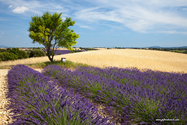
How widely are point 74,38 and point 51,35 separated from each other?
251cm

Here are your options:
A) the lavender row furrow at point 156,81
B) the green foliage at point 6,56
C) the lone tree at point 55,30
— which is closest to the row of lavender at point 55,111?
the lavender row furrow at point 156,81

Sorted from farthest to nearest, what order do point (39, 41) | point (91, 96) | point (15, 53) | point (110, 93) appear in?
point (15, 53) < point (39, 41) < point (91, 96) < point (110, 93)

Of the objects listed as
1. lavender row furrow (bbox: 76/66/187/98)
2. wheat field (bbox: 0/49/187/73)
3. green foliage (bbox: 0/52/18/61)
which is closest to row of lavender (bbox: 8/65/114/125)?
lavender row furrow (bbox: 76/66/187/98)

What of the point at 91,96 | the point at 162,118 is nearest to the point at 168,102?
the point at 162,118

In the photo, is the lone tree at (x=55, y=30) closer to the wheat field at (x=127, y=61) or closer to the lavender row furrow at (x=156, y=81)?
the wheat field at (x=127, y=61)

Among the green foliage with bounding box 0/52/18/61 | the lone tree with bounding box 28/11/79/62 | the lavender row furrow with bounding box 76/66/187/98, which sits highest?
the lone tree with bounding box 28/11/79/62

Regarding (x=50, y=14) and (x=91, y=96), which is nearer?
(x=91, y=96)

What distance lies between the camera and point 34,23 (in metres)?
13.6

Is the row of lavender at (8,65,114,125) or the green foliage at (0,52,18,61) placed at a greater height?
the green foliage at (0,52,18,61)

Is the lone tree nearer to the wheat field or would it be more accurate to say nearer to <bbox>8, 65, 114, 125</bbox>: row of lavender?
the wheat field

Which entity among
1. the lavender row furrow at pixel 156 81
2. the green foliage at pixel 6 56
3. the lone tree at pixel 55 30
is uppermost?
the lone tree at pixel 55 30

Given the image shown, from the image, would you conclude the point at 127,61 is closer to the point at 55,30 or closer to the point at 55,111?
the point at 55,30

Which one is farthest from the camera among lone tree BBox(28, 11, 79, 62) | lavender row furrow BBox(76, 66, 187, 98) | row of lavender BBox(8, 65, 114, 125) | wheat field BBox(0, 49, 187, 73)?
lone tree BBox(28, 11, 79, 62)

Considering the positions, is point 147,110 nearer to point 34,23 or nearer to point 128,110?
point 128,110
